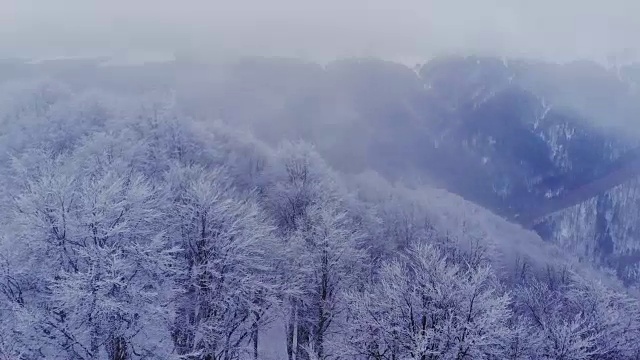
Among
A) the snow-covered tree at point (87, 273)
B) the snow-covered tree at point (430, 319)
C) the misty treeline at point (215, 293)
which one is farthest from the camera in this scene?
the snow-covered tree at point (430, 319)

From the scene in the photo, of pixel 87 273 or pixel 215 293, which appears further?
pixel 215 293

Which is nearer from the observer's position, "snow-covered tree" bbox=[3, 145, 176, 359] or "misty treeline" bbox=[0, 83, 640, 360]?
"snow-covered tree" bbox=[3, 145, 176, 359]

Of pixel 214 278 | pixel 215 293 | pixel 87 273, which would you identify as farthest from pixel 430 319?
pixel 87 273

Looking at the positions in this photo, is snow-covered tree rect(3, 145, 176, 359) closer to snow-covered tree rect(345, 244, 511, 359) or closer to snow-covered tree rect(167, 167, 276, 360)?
snow-covered tree rect(167, 167, 276, 360)

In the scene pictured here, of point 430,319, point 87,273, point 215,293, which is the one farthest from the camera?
point 215,293

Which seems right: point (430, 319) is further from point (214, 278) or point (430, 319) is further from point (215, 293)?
point (214, 278)

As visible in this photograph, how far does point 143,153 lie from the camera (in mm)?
42562

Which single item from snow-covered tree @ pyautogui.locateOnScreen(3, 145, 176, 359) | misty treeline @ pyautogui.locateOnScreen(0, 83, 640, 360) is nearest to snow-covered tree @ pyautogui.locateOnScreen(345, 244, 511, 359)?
misty treeline @ pyautogui.locateOnScreen(0, 83, 640, 360)

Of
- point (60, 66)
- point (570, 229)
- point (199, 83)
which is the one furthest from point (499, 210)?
point (60, 66)

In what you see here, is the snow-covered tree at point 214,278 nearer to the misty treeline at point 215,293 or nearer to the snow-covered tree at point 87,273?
Result: the misty treeline at point 215,293

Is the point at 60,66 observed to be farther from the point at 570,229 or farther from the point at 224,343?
the point at 570,229

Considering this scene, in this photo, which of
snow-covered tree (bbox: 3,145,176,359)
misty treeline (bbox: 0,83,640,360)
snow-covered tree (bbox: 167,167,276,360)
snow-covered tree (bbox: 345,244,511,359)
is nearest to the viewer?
snow-covered tree (bbox: 3,145,176,359)

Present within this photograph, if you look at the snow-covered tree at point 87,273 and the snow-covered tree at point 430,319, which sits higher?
the snow-covered tree at point 87,273

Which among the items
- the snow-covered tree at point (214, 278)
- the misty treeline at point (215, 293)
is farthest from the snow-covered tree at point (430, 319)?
the snow-covered tree at point (214, 278)
